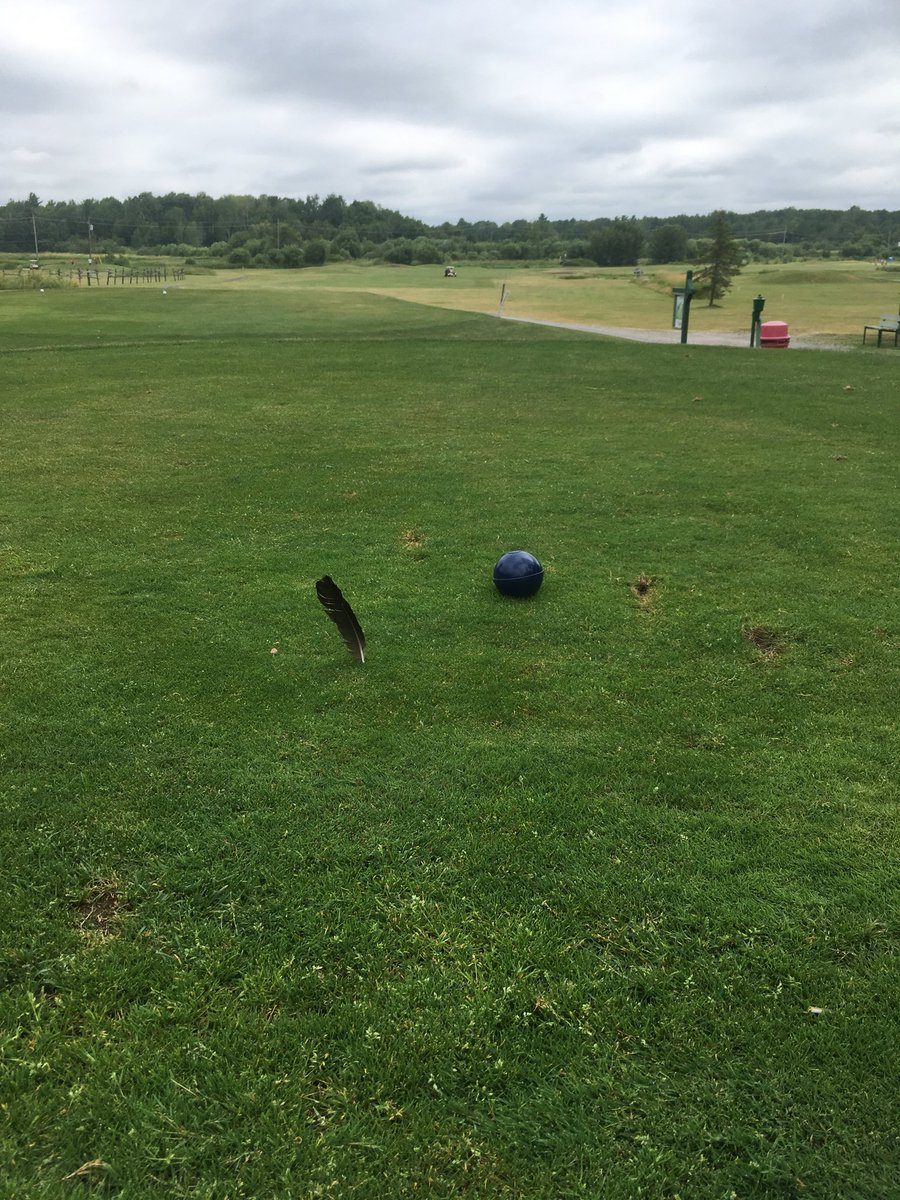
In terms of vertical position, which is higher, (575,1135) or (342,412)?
(342,412)

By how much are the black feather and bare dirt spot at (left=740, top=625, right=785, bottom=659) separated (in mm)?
3497

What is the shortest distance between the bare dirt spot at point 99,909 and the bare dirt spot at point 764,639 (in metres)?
5.39

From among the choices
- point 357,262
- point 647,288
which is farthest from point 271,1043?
point 357,262

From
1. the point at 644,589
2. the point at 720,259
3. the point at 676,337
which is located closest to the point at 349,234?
the point at 720,259

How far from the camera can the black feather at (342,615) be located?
6.02 metres

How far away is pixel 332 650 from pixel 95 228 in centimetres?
17224

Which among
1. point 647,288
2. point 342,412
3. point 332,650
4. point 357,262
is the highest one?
point 357,262

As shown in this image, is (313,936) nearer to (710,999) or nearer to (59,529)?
(710,999)

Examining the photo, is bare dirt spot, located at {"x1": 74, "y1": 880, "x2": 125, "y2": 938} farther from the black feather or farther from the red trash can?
the red trash can

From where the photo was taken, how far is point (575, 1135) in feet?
10.4

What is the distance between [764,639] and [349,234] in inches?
6133

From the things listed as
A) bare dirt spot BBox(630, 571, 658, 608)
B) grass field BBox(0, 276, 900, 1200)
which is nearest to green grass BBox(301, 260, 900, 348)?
bare dirt spot BBox(630, 571, 658, 608)

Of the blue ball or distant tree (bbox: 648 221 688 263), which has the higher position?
distant tree (bbox: 648 221 688 263)

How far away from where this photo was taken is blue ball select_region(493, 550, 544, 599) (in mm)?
7922
